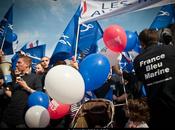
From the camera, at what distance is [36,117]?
3.75 metres

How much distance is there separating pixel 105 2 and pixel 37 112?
99.6 inches

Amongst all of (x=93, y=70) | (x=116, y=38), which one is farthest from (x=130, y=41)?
(x=93, y=70)

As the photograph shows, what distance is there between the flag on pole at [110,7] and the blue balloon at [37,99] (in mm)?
1981

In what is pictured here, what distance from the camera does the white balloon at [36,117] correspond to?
3.75 m

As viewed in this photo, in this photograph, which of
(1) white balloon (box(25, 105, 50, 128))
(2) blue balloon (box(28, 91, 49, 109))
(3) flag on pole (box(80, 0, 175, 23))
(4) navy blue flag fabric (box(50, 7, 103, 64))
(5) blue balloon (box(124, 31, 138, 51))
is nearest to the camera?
(1) white balloon (box(25, 105, 50, 128))

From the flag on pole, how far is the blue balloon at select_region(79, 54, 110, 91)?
1851mm

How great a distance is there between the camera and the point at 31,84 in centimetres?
414

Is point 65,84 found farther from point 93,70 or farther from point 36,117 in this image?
point 36,117

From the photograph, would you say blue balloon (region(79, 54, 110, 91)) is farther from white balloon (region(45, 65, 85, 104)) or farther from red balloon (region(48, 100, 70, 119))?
red balloon (region(48, 100, 70, 119))

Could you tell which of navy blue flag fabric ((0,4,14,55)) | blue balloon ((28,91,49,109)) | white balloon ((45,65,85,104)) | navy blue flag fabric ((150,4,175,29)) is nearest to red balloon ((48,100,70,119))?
blue balloon ((28,91,49,109))

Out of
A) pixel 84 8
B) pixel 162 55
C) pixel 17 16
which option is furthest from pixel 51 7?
pixel 162 55

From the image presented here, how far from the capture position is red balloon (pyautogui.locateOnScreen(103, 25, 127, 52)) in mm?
4023

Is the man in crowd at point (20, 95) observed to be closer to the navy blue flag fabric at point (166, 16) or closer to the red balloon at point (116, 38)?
the red balloon at point (116, 38)

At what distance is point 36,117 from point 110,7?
2469mm
